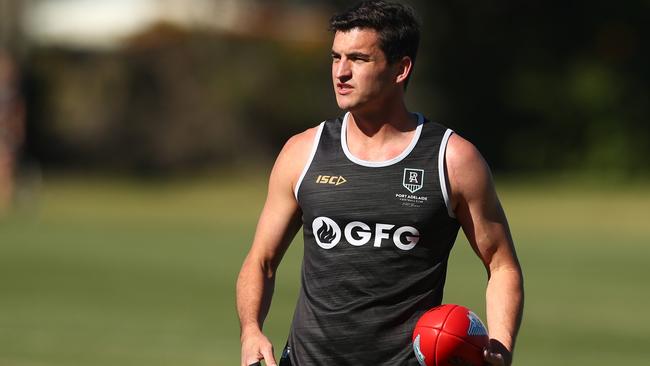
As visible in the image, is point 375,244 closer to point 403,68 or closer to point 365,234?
point 365,234

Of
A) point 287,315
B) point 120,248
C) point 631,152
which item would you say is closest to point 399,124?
point 287,315

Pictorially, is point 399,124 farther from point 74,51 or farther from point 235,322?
point 74,51

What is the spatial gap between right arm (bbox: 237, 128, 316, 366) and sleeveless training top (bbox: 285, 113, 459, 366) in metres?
0.10

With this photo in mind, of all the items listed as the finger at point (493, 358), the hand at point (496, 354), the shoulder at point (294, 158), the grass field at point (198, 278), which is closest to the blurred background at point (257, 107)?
the grass field at point (198, 278)

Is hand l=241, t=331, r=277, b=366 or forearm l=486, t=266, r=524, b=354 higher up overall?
forearm l=486, t=266, r=524, b=354

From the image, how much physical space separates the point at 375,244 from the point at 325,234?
0.22 meters

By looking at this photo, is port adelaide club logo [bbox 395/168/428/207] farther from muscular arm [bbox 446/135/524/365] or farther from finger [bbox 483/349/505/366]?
finger [bbox 483/349/505/366]

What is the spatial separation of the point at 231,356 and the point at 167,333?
1.56 meters

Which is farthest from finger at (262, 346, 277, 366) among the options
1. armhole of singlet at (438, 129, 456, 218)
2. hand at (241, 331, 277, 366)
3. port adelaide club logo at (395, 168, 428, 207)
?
armhole of singlet at (438, 129, 456, 218)

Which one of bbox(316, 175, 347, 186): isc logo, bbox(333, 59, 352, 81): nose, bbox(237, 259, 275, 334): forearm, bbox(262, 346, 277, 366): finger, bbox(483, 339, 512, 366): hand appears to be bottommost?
bbox(262, 346, 277, 366): finger

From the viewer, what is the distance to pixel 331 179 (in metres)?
5.90

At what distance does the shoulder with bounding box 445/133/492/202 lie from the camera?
5809 millimetres

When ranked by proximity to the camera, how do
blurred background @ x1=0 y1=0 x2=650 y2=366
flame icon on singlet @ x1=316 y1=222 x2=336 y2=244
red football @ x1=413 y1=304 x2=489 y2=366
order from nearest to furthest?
1. red football @ x1=413 y1=304 x2=489 y2=366
2. flame icon on singlet @ x1=316 y1=222 x2=336 y2=244
3. blurred background @ x1=0 y1=0 x2=650 y2=366

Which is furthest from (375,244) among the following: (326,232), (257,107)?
(257,107)
